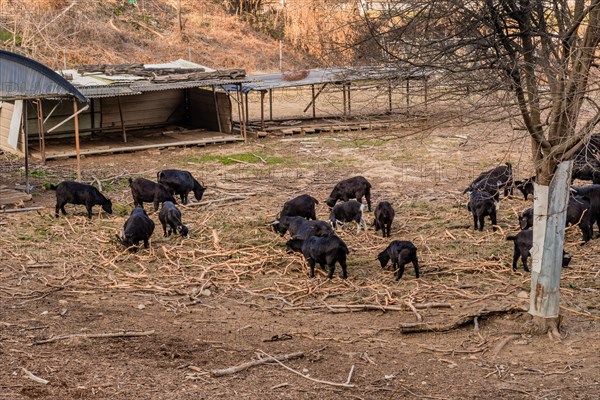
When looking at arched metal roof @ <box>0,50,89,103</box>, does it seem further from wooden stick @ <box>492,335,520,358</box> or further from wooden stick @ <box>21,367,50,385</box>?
wooden stick @ <box>492,335,520,358</box>

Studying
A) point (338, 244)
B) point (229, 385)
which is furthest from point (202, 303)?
point (229, 385)

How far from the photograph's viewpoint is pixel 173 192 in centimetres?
2045

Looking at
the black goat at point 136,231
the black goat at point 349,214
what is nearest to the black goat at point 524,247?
the black goat at point 349,214

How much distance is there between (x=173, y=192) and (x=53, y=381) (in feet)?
33.4

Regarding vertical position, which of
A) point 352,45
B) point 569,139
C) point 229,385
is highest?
point 352,45

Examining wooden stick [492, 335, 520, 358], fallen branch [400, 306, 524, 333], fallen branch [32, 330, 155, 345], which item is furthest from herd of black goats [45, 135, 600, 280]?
fallen branch [32, 330, 155, 345]

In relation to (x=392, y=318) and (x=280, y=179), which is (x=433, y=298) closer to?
(x=392, y=318)

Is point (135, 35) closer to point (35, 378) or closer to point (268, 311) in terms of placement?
point (268, 311)

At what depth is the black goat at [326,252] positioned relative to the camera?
14625 millimetres

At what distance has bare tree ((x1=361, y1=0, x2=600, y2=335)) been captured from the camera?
10.2 metres

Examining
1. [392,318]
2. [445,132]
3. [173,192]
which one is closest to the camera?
[392,318]

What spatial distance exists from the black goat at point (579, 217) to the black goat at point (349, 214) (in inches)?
115

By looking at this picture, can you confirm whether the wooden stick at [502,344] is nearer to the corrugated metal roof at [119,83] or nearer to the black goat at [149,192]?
the black goat at [149,192]

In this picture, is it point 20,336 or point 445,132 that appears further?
point 445,132
